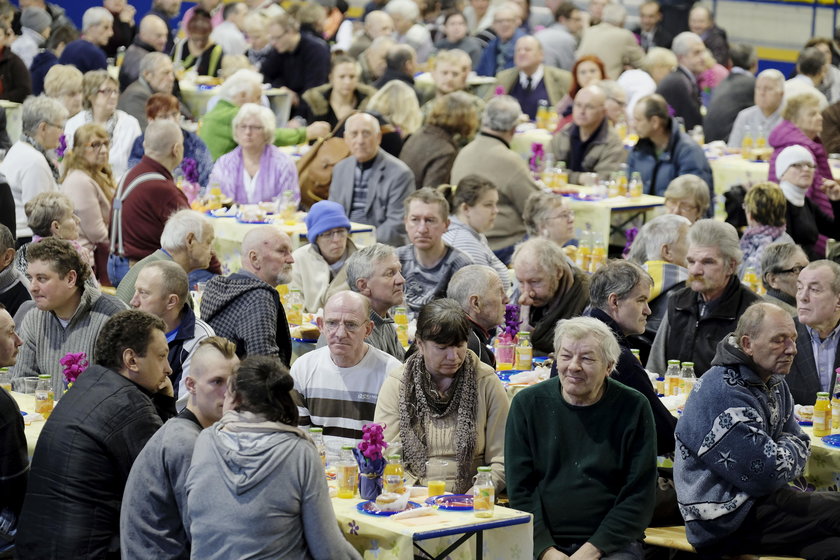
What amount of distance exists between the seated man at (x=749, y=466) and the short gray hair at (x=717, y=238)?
157 cm

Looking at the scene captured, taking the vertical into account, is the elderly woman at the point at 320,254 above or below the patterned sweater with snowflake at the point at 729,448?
above

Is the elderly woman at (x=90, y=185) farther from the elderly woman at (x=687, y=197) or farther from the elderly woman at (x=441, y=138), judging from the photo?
the elderly woman at (x=687, y=197)

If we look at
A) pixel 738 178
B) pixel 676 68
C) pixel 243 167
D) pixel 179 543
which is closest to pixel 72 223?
pixel 243 167

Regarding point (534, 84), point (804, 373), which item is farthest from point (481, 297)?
point (534, 84)

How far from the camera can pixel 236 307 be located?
7168 mm

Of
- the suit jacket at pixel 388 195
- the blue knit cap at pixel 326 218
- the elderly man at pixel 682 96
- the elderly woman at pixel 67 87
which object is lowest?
the blue knit cap at pixel 326 218

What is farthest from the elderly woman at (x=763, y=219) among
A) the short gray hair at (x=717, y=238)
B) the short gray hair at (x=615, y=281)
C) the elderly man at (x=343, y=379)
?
the elderly man at (x=343, y=379)

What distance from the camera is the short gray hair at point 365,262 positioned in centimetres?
737

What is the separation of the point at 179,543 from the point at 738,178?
7.97m

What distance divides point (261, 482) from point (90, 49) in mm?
11424

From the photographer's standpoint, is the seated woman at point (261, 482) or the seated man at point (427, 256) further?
the seated man at point (427, 256)

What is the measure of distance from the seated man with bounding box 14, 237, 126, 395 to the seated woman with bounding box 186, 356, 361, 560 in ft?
6.94

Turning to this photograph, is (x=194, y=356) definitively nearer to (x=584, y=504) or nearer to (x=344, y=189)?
(x=584, y=504)

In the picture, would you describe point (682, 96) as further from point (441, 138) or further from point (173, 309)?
point (173, 309)
